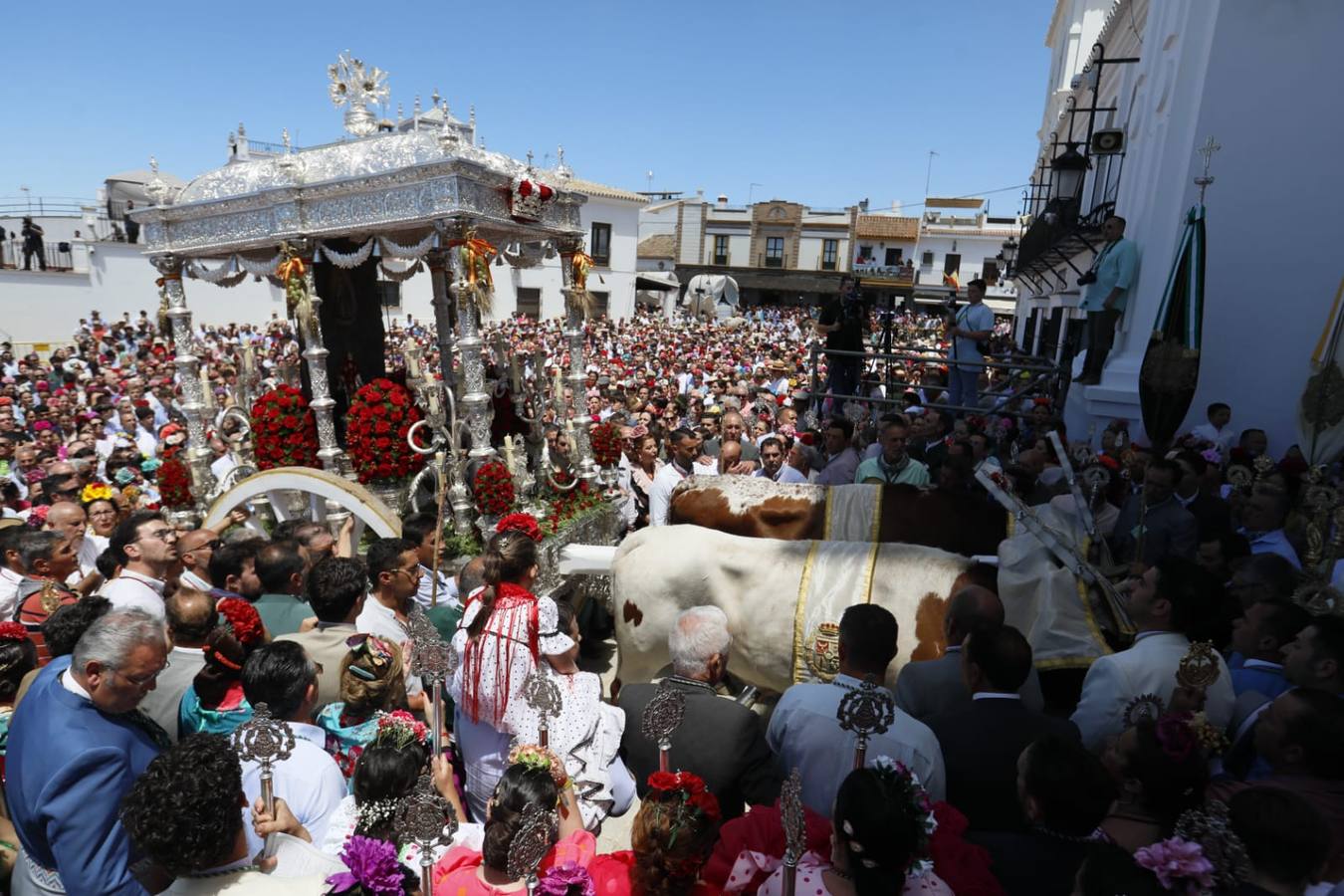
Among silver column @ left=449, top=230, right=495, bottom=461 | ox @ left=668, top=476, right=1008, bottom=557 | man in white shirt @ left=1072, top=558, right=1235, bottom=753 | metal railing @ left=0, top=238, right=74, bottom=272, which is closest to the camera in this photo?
man in white shirt @ left=1072, top=558, right=1235, bottom=753

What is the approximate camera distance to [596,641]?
21.9 ft

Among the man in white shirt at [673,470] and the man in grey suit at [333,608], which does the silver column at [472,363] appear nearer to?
the man in white shirt at [673,470]

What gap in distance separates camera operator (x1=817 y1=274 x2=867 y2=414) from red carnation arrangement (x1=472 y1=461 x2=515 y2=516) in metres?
4.86

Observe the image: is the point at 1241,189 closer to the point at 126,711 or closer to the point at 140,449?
the point at 126,711

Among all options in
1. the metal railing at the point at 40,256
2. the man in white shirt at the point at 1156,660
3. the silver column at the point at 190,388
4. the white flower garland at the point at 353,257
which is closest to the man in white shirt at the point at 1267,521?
the man in white shirt at the point at 1156,660

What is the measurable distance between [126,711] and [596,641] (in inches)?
173

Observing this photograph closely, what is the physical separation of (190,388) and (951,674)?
8.37 m

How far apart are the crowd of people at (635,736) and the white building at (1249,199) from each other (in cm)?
274

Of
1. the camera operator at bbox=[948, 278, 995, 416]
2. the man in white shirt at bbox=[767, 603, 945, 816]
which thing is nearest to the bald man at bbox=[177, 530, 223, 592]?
the man in white shirt at bbox=[767, 603, 945, 816]

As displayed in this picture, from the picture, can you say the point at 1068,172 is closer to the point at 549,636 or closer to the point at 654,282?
the point at 549,636

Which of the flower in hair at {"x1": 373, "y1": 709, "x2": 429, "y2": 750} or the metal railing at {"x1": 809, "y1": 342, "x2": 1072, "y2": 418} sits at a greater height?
the metal railing at {"x1": 809, "y1": 342, "x2": 1072, "y2": 418}

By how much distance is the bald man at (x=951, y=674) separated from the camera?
10.4 ft

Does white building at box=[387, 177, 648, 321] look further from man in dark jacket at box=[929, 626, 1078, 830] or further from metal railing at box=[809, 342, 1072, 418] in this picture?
man in dark jacket at box=[929, 626, 1078, 830]

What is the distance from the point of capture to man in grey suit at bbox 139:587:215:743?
3189mm
